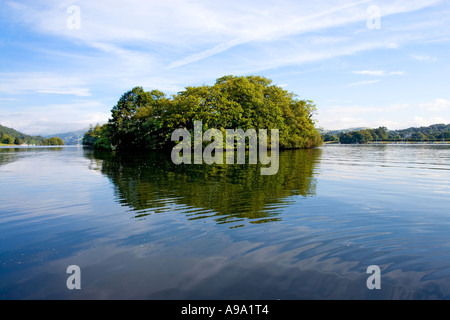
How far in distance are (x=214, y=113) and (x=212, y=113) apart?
670 millimetres

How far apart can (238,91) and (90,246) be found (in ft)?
221

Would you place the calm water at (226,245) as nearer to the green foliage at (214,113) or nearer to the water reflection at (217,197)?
the water reflection at (217,197)

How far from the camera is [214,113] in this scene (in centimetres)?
6512

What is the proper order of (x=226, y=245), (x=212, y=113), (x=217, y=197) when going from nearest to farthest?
(x=226, y=245), (x=217, y=197), (x=212, y=113)

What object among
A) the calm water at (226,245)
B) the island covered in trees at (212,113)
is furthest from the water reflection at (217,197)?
the island covered in trees at (212,113)

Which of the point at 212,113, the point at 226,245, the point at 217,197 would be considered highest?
the point at 212,113

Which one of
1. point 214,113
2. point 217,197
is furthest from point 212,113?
point 217,197

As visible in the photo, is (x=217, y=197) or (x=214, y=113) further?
(x=214, y=113)

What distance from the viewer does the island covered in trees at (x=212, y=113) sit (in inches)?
2594

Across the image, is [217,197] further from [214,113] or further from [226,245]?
[214,113]

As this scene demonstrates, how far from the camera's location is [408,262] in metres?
6.79

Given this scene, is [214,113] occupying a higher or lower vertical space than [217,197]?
higher

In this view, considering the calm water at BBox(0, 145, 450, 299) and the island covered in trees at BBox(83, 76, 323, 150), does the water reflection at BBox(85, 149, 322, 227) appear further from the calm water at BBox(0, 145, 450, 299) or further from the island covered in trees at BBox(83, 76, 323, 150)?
the island covered in trees at BBox(83, 76, 323, 150)

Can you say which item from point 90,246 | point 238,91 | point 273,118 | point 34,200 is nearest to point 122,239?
point 90,246
